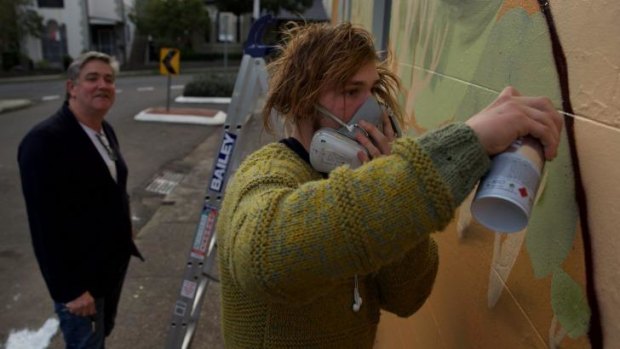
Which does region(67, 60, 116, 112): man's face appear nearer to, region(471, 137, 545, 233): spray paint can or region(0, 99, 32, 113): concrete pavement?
region(471, 137, 545, 233): spray paint can

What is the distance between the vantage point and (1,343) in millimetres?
3432

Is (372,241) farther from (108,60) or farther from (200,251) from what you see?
(108,60)

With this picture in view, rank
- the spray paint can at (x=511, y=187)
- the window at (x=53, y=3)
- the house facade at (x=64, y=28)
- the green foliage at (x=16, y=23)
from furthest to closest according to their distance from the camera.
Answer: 1. the window at (x=53, y=3)
2. the house facade at (x=64, y=28)
3. the green foliage at (x=16, y=23)
4. the spray paint can at (x=511, y=187)

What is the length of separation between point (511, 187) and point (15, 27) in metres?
27.5

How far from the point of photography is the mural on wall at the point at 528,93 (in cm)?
99

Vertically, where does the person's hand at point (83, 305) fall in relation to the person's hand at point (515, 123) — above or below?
below

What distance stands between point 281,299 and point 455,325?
37.7 inches

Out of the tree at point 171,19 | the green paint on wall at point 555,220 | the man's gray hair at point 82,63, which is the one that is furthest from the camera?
the tree at point 171,19

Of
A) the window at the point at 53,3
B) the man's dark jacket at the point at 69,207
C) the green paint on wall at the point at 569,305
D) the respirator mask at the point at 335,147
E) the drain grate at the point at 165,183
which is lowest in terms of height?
the drain grate at the point at 165,183

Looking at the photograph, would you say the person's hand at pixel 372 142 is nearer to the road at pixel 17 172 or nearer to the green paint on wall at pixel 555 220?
the green paint on wall at pixel 555 220

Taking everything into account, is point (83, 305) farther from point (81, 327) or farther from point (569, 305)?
point (569, 305)

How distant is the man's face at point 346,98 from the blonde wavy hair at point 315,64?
0.01m

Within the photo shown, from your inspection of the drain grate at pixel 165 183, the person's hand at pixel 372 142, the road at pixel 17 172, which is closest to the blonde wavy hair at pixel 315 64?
the person's hand at pixel 372 142

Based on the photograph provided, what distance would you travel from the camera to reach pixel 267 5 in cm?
2900
